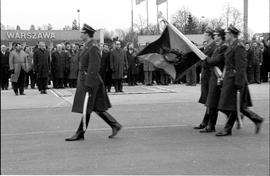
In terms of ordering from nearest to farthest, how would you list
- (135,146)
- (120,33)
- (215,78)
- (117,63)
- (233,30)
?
(135,146) → (233,30) → (215,78) → (117,63) → (120,33)

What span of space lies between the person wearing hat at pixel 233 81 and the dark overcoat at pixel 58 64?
11.8 meters

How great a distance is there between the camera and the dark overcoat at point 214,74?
7578 mm

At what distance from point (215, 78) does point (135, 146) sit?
1.89m

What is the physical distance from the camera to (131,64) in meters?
19.9

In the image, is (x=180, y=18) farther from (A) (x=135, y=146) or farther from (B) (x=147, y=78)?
(A) (x=135, y=146)

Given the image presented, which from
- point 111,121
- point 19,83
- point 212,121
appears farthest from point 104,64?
point 111,121

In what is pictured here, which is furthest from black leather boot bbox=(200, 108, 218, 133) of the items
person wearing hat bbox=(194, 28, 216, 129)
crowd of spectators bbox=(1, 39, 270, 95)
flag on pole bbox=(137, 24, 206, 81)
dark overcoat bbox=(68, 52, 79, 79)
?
dark overcoat bbox=(68, 52, 79, 79)

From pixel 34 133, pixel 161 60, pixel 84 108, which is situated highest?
pixel 161 60

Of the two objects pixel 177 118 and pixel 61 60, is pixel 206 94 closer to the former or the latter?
pixel 177 118

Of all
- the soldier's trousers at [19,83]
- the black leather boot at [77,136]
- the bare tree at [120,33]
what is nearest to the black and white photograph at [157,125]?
the black leather boot at [77,136]

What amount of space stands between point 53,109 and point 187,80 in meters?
9.00

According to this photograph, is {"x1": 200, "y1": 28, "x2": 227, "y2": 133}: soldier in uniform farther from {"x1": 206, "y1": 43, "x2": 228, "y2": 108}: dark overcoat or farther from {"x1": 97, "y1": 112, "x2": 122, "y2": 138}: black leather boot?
{"x1": 97, "y1": 112, "x2": 122, "y2": 138}: black leather boot

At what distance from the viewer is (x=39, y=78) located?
1655 centimetres

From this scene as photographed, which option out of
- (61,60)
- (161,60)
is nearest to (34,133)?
(161,60)
